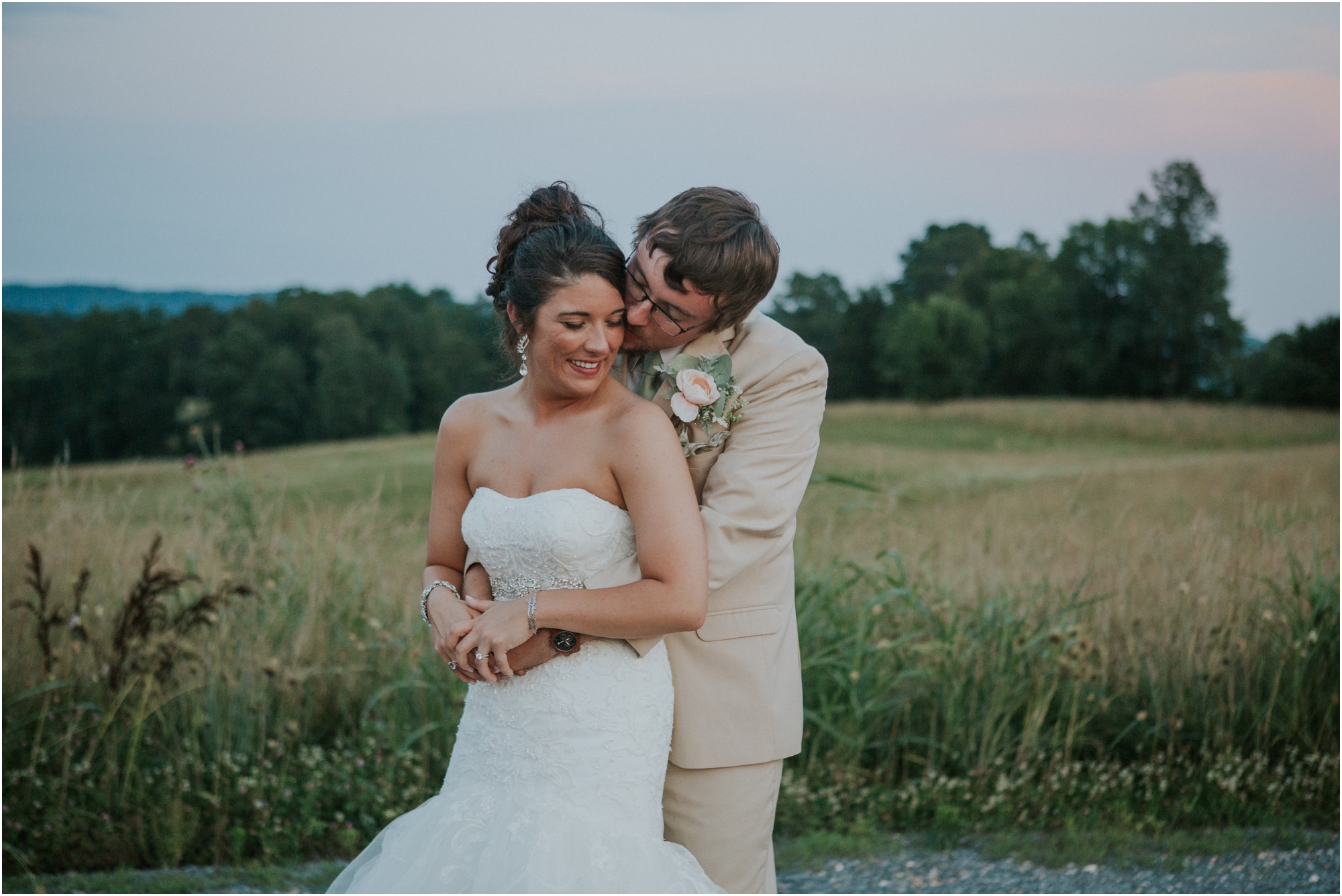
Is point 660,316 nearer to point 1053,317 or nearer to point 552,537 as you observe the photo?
point 552,537

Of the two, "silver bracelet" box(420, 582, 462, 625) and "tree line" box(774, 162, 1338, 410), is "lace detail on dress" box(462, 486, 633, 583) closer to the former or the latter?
"silver bracelet" box(420, 582, 462, 625)

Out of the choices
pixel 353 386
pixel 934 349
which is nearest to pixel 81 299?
pixel 353 386

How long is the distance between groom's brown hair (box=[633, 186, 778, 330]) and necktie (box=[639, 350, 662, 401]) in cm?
31

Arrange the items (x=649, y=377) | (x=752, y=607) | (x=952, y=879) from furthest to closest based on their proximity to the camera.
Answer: (x=952, y=879), (x=649, y=377), (x=752, y=607)

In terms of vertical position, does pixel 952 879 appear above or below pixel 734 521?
below

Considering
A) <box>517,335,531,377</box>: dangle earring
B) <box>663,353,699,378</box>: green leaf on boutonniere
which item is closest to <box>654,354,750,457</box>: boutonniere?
<box>663,353,699,378</box>: green leaf on boutonniere

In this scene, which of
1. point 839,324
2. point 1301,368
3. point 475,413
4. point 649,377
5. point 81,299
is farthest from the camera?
point 839,324

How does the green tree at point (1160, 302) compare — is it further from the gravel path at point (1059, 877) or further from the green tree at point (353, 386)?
the gravel path at point (1059, 877)

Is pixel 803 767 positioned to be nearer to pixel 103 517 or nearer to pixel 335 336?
pixel 103 517

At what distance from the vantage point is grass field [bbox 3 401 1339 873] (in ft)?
15.1

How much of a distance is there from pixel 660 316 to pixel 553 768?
1.24 meters

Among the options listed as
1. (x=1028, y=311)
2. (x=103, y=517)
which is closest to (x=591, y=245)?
(x=103, y=517)

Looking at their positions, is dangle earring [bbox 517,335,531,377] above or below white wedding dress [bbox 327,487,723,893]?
above

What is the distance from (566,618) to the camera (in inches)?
98.0
